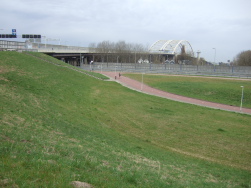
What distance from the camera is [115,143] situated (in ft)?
42.6

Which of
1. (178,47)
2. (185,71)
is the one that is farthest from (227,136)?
(178,47)

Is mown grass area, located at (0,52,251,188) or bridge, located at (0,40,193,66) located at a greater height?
bridge, located at (0,40,193,66)

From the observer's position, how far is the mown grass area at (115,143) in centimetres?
659

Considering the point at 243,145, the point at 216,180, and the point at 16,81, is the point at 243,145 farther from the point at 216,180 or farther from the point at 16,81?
the point at 16,81

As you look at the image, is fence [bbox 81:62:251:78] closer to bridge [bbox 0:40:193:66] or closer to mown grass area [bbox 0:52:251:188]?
bridge [bbox 0:40:193:66]

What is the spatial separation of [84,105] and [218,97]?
23551 mm

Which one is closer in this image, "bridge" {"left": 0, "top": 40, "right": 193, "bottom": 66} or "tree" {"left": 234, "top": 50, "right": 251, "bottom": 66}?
"bridge" {"left": 0, "top": 40, "right": 193, "bottom": 66}

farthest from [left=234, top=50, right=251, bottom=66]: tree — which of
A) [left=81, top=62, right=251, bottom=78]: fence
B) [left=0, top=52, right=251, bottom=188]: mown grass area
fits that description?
[left=0, top=52, right=251, bottom=188]: mown grass area

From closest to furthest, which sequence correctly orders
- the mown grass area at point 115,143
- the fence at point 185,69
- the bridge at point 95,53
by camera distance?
the mown grass area at point 115,143 → the bridge at point 95,53 → the fence at point 185,69

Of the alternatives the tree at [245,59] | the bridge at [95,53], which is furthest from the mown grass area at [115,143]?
the tree at [245,59]

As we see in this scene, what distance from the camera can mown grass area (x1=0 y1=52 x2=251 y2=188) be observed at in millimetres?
6590

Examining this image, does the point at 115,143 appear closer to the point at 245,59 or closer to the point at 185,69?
the point at 185,69

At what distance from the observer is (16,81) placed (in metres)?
24.1

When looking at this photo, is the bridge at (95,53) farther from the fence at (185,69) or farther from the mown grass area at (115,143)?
the mown grass area at (115,143)
